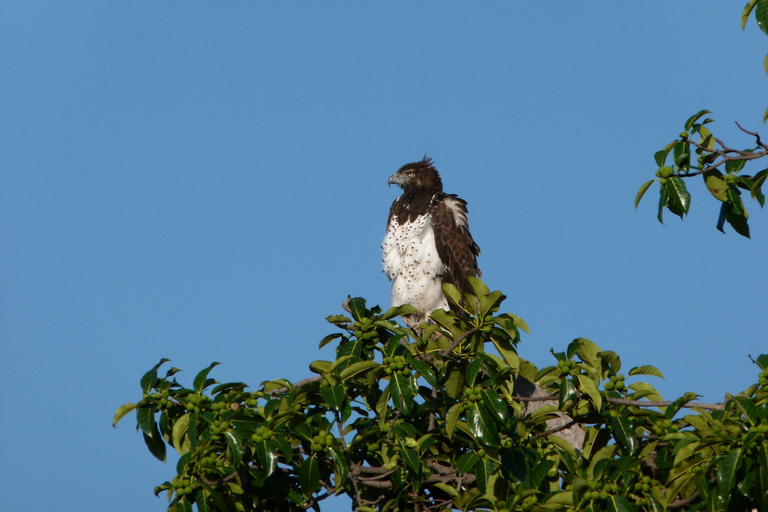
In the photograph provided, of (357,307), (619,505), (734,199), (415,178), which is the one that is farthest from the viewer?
(415,178)

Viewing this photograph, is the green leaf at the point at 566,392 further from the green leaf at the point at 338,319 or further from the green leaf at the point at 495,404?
the green leaf at the point at 338,319

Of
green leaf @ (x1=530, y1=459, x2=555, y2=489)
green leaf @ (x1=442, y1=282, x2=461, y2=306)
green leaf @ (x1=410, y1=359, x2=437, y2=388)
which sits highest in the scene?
green leaf @ (x1=442, y1=282, x2=461, y2=306)

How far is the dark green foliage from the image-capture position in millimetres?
4320

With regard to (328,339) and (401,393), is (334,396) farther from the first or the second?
(328,339)

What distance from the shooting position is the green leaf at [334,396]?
14.6ft

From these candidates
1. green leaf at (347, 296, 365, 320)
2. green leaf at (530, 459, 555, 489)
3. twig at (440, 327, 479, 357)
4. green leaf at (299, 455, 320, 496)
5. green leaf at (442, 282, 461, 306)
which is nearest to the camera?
green leaf at (530, 459, 555, 489)

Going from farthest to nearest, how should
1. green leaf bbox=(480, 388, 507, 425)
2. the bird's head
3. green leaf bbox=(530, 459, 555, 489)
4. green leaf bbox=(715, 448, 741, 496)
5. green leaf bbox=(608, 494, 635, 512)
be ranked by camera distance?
1. the bird's head
2. green leaf bbox=(530, 459, 555, 489)
3. green leaf bbox=(480, 388, 507, 425)
4. green leaf bbox=(608, 494, 635, 512)
5. green leaf bbox=(715, 448, 741, 496)

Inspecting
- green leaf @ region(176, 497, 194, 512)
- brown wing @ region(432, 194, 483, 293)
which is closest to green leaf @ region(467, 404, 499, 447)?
green leaf @ region(176, 497, 194, 512)

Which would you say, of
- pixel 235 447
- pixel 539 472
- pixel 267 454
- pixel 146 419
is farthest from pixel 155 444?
pixel 539 472

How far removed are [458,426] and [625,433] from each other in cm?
92

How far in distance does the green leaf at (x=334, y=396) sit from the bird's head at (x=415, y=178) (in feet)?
17.1

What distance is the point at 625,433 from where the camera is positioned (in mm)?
4578

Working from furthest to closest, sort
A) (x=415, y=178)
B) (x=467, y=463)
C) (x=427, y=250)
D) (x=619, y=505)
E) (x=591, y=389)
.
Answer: (x=415, y=178) → (x=427, y=250) → (x=467, y=463) → (x=591, y=389) → (x=619, y=505)

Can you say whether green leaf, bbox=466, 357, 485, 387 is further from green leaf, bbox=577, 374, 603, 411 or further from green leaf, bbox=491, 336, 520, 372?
green leaf, bbox=577, 374, 603, 411
